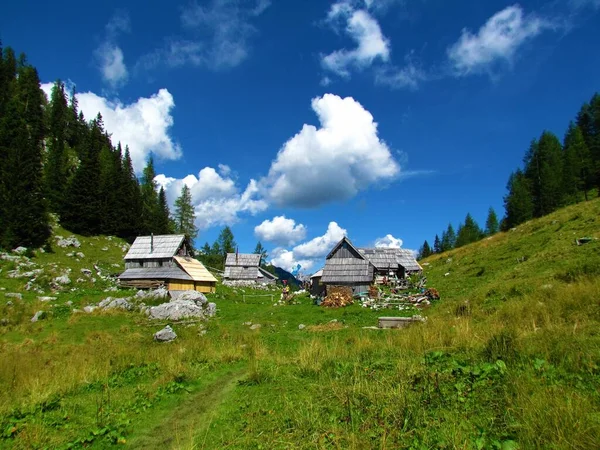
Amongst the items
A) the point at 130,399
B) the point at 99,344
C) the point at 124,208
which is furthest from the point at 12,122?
the point at 130,399

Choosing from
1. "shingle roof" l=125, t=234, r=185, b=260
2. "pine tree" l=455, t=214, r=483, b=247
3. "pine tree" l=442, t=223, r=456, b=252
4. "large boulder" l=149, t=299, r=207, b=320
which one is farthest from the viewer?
"pine tree" l=442, t=223, r=456, b=252

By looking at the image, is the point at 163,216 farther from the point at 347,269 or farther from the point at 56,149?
the point at 347,269

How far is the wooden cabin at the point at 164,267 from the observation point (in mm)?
42562

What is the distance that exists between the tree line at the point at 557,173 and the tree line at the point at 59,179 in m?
77.3

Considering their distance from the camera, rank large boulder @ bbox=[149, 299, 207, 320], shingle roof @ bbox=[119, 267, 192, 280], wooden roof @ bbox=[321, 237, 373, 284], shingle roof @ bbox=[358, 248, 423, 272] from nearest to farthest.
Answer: large boulder @ bbox=[149, 299, 207, 320], wooden roof @ bbox=[321, 237, 373, 284], shingle roof @ bbox=[119, 267, 192, 280], shingle roof @ bbox=[358, 248, 423, 272]

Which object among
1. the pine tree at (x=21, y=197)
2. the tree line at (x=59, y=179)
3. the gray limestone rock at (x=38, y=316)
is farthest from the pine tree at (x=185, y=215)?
the gray limestone rock at (x=38, y=316)

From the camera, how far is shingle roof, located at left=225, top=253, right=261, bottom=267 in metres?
73.8

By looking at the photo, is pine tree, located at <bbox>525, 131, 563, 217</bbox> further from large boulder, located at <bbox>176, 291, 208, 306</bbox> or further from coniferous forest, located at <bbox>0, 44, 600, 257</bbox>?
large boulder, located at <bbox>176, 291, 208, 306</bbox>

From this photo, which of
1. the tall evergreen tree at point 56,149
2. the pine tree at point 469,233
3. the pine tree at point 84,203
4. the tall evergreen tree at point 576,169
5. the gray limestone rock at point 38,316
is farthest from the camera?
the pine tree at point 469,233

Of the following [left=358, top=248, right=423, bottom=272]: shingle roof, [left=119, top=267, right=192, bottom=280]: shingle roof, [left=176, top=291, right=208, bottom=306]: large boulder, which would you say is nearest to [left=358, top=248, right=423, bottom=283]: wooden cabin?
[left=358, top=248, right=423, bottom=272]: shingle roof

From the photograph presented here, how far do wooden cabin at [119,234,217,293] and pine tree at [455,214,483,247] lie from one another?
7868 cm

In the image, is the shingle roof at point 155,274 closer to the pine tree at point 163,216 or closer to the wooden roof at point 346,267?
the wooden roof at point 346,267

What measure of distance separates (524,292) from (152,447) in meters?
15.7

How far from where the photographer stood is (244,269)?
7306cm
